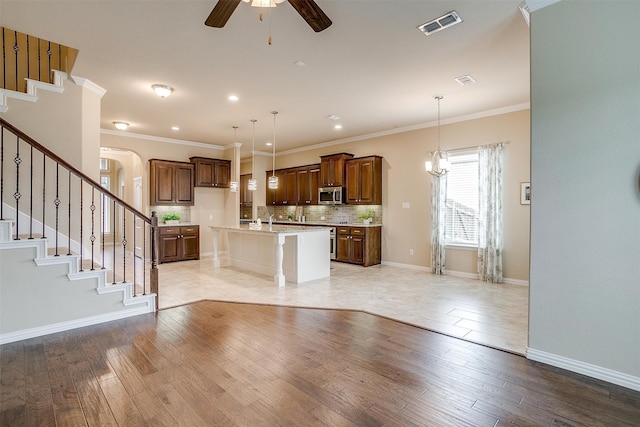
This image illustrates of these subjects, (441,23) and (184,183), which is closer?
(441,23)

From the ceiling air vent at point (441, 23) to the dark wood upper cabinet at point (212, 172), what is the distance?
6436mm

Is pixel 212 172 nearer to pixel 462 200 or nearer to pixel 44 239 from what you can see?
pixel 44 239

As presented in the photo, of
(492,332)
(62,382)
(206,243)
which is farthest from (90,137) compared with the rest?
(492,332)

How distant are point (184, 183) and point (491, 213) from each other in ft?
22.8

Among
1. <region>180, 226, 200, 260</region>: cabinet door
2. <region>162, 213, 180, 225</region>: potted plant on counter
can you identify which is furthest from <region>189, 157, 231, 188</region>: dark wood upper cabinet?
<region>180, 226, 200, 260</region>: cabinet door

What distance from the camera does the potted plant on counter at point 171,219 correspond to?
24.9 feet

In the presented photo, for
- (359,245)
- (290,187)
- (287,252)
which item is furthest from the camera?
(290,187)

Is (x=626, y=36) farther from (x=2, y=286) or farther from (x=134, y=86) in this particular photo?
(x=2, y=286)

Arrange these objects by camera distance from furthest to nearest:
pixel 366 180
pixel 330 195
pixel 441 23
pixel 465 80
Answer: pixel 330 195, pixel 366 180, pixel 465 80, pixel 441 23

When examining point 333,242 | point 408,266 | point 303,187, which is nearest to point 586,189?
point 408,266

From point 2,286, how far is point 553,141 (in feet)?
17.0

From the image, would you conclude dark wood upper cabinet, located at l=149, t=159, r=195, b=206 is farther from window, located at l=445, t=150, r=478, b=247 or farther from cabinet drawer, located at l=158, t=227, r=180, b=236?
window, located at l=445, t=150, r=478, b=247

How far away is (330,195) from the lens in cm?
778

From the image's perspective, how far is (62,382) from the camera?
7.59ft
